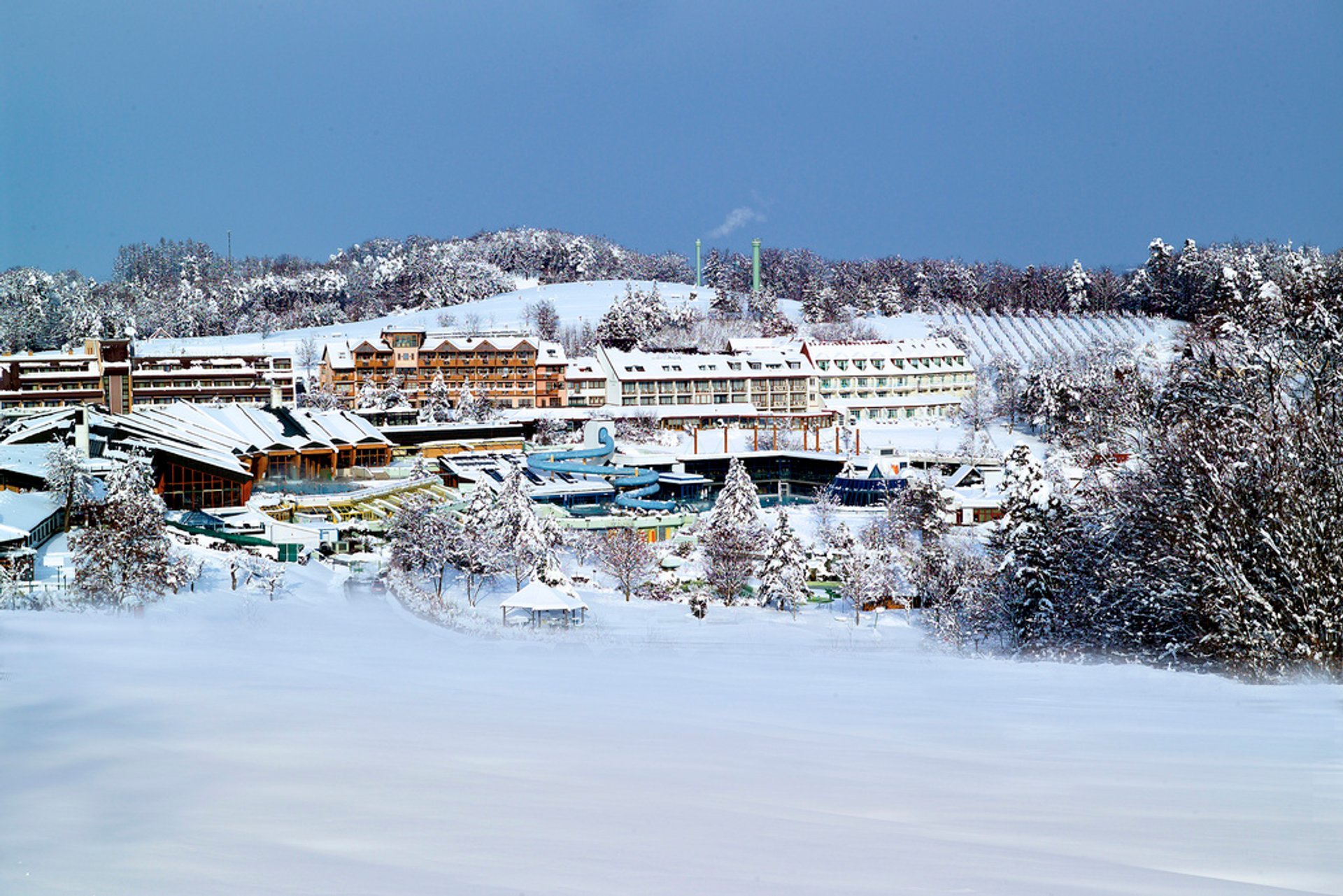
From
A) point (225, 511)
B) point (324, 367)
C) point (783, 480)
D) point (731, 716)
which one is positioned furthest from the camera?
point (324, 367)

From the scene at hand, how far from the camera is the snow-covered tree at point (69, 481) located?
518 inches

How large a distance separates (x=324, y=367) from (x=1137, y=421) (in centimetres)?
3686

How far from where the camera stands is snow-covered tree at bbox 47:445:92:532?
43.2 feet

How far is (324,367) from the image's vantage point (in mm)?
40500

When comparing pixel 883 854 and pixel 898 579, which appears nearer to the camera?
pixel 883 854

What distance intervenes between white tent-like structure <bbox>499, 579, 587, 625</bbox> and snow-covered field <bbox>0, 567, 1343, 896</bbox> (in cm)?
638

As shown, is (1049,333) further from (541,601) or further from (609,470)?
(541,601)

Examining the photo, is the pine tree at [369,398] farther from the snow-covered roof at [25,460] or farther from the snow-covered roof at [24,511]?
the snow-covered roof at [24,511]

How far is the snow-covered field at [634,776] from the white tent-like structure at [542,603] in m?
6.38

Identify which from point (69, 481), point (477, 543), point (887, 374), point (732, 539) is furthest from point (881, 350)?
point (69, 481)

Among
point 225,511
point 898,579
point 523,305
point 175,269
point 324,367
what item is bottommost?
point 898,579

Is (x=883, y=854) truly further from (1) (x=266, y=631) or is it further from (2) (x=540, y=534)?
(2) (x=540, y=534)

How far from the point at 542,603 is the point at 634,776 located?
840 cm

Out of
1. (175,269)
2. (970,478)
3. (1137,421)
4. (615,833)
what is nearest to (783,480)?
(970,478)
